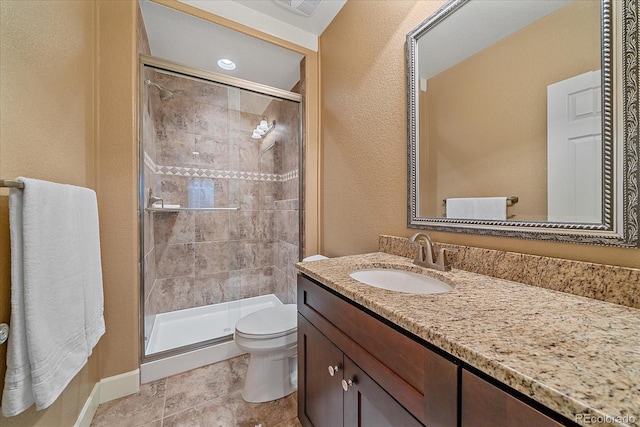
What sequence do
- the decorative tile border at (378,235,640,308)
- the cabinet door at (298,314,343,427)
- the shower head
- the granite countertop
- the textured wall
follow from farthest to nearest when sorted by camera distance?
the shower head
the cabinet door at (298,314,343,427)
the textured wall
the decorative tile border at (378,235,640,308)
the granite countertop

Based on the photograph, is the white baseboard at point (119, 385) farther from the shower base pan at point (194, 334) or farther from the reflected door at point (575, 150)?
the reflected door at point (575, 150)

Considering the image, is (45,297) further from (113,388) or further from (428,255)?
(428,255)

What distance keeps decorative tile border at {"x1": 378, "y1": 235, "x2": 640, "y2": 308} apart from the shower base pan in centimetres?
173

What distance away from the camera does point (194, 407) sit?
4.20ft


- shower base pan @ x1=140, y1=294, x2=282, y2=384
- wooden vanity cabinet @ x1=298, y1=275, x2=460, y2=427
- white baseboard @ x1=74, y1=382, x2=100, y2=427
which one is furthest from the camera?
shower base pan @ x1=140, y1=294, x2=282, y2=384

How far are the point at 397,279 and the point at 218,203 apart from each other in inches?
79.8

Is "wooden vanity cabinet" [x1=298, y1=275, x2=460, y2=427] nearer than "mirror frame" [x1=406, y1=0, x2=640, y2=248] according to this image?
Yes

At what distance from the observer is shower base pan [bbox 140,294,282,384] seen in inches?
60.1

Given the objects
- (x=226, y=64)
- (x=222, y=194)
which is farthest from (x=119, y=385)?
(x=226, y=64)

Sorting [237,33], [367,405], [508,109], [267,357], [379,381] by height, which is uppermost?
[237,33]

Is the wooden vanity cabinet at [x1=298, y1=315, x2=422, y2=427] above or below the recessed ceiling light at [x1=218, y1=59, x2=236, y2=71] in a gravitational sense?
below

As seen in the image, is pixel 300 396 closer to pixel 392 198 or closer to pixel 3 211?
pixel 392 198

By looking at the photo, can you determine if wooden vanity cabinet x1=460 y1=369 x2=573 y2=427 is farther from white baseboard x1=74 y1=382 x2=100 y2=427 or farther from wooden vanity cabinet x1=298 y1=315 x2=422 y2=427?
white baseboard x1=74 y1=382 x2=100 y2=427

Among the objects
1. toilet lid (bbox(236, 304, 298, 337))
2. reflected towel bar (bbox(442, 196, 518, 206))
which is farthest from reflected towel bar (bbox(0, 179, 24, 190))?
reflected towel bar (bbox(442, 196, 518, 206))
